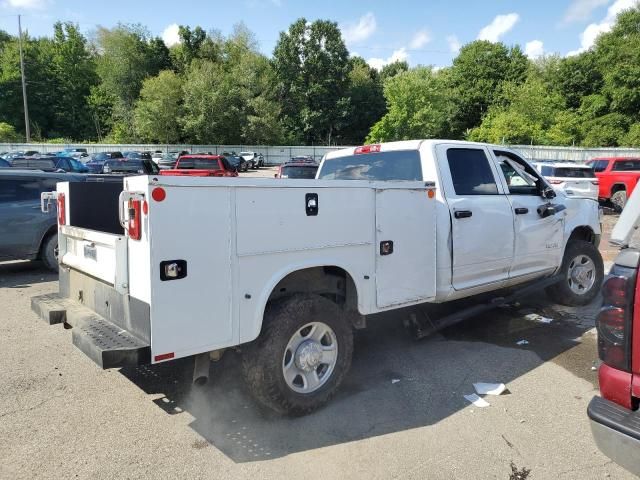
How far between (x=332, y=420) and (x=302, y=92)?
71.6 meters

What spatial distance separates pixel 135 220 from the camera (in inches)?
120

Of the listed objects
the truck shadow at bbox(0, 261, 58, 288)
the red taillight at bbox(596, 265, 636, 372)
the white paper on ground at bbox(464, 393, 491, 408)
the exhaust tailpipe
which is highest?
the red taillight at bbox(596, 265, 636, 372)

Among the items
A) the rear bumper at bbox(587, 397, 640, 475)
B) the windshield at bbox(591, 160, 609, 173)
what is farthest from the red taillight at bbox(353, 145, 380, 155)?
the windshield at bbox(591, 160, 609, 173)

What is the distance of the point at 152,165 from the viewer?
24.5 meters

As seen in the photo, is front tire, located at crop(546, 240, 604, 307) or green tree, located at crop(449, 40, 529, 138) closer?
front tire, located at crop(546, 240, 604, 307)

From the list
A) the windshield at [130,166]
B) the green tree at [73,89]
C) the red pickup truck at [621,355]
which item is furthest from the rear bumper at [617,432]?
the green tree at [73,89]

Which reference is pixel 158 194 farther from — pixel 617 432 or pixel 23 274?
pixel 23 274

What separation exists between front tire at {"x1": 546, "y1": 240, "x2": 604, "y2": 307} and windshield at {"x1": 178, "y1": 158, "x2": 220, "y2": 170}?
15838mm

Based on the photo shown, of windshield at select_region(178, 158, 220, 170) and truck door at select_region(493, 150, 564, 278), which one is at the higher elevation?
windshield at select_region(178, 158, 220, 170)

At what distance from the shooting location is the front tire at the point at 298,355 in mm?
3514

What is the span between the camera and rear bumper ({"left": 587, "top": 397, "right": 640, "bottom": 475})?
2203 mm

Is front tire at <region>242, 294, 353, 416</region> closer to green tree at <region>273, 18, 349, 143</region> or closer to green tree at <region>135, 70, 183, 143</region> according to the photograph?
green tree at <region>135, 70, 183, 143</region>

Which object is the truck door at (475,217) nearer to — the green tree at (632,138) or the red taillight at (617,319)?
the red taillight at (617,319)

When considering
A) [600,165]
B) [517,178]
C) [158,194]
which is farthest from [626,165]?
[158,194]
